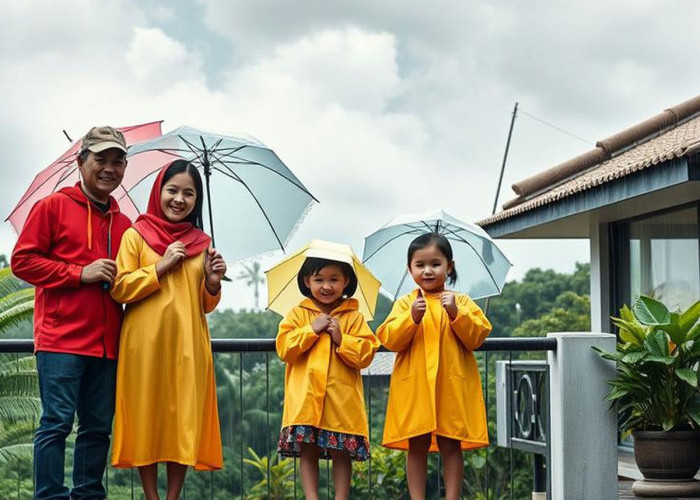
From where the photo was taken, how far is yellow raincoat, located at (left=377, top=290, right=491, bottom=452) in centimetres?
502

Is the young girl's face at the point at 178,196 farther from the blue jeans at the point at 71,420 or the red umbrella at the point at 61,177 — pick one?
the blue jeans at the point at 71,420

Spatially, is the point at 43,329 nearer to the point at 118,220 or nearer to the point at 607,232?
the point at 118,220

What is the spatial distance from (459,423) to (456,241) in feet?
3.85

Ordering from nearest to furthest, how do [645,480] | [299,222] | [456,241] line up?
[299,222], [456,241], [645,480]

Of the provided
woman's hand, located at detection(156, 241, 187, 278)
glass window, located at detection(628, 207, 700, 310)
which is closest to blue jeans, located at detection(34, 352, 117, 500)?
woman's hand, located at detection(156, 241, 187, 278)

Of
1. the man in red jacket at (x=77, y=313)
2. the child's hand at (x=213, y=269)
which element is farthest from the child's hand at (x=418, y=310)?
the man in red jacket at (x=77, y=313)

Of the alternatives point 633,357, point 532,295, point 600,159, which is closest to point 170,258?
point 633,357

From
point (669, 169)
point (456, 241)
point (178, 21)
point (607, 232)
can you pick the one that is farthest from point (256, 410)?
point (456, 241)

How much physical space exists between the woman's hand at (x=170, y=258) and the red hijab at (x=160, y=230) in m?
0.08

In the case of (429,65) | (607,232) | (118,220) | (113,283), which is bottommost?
(113,283)

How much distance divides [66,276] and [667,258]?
27.6 feet

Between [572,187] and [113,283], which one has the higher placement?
[572,187]

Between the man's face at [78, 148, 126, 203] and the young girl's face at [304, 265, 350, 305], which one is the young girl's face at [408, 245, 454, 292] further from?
the man's face at [78, 148, 126, 203]

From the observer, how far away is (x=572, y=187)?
11445 millimetres
